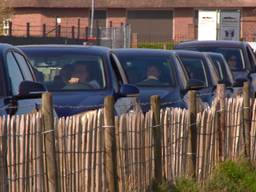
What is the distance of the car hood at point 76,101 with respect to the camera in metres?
11.9

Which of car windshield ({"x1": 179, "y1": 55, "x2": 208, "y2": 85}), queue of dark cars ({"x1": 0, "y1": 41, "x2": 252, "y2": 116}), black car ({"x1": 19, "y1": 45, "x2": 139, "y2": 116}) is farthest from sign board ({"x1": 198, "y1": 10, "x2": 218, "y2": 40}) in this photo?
black car ({"x1": 19, "y1": 45, "x2": 139, "y2": 116})

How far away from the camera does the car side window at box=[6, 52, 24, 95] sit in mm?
10180

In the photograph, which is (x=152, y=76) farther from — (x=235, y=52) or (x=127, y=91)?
(x=235, y=52)

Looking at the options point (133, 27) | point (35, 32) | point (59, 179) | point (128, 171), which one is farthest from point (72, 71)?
point (133, 27)

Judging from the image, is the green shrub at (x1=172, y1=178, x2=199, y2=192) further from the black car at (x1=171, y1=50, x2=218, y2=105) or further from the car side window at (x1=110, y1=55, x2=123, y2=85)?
the black car at (x1=171, y1=50, x2=218, y2=105)

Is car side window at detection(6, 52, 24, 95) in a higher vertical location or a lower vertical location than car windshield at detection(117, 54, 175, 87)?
higher

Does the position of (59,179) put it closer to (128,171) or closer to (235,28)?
(128,171)

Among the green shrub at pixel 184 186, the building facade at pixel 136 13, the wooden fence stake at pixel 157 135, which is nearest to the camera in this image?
the wooden fence stake at pixel 157 135

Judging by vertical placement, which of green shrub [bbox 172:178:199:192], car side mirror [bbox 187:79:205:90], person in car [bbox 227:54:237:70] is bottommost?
green shrub [bbox 172:178:199:192]

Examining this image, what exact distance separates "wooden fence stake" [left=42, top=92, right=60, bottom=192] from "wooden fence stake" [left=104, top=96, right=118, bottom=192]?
2.65 feet

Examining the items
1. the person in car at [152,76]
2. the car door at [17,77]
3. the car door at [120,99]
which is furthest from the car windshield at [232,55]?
the car door at [17,77]

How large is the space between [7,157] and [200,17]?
42.7 m

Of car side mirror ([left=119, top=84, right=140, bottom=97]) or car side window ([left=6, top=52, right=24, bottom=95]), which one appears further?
car side mirror ([left=119, top=84, right=140, bottom=97])

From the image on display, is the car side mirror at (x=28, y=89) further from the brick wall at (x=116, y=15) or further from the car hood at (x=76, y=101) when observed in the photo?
the brick wall at (x=116, y=15)
